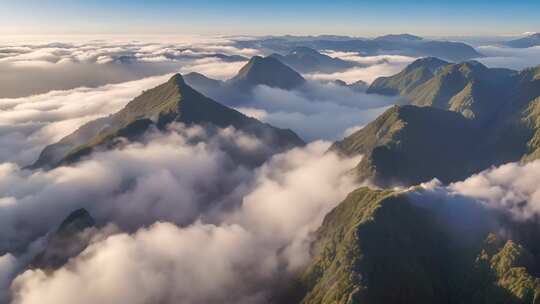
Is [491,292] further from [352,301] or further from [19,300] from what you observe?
[19,300]

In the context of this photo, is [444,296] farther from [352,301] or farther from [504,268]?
[352,301]

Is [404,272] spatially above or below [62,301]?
above

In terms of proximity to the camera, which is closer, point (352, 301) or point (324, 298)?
point (352, 301)

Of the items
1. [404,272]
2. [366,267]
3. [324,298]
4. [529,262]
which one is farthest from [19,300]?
[529,262]

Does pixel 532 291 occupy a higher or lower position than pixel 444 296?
higher

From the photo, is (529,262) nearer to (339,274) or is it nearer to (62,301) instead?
(339,274)

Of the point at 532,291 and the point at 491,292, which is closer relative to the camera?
the point at 532,291

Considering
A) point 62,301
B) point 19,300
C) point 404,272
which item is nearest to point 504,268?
point 404,272
